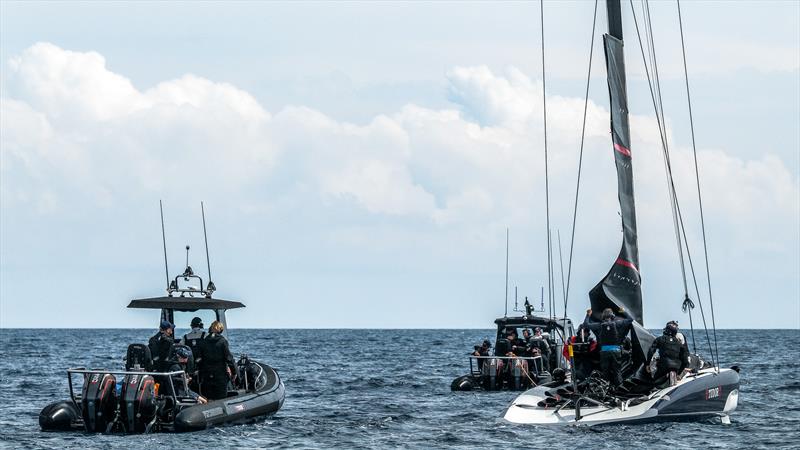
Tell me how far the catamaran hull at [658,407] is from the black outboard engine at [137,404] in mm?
6700

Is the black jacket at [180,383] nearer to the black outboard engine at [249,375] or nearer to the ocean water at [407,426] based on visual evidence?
the ocean water at [407,426]

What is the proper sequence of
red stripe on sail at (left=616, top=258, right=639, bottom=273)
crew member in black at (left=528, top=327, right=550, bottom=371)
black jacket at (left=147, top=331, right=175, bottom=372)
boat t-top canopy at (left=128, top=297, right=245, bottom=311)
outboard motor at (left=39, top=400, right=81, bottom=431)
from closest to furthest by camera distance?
1. outboard motor at (left=39, top=400, right=81, bottom=431)
2. black jacket at (left=147, top=331, right=175, bottom=372)
3. boat t-top canopy at (left=128, top=297, right=245, bottom=311)
4. red stripe on sail at (left=616, top=258, right=639, bottom=273)
5. crew member in black at (left=528, top=327, right=550, bottom=371)

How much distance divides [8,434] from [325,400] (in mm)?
11261

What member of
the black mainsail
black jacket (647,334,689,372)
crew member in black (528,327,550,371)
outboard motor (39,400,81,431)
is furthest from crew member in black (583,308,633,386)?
crew member in black (528,327,550,371)

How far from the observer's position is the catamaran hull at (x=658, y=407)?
22594 millimetres

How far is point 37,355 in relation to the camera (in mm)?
71875

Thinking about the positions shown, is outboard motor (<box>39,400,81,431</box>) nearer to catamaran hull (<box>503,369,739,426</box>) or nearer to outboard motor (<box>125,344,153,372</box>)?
outboard motor (<box>125,344,153,372</box>)

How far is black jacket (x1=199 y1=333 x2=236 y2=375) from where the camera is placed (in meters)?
23.2

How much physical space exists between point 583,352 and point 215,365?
712cm

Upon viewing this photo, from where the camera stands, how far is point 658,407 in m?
22.7

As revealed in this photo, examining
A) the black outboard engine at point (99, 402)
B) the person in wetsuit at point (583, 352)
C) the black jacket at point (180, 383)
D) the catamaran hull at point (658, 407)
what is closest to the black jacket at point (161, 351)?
the black jacket at point (180, 383)

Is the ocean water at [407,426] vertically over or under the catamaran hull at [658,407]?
under

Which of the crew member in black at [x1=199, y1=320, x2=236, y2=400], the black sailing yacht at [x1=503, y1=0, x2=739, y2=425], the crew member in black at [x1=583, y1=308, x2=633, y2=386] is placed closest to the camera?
the black sailing yacht at [x1=503, y1=0, x2=739, y2=425]

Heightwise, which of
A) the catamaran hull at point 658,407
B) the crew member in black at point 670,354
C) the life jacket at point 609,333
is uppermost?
the life jacket at point 609,333
